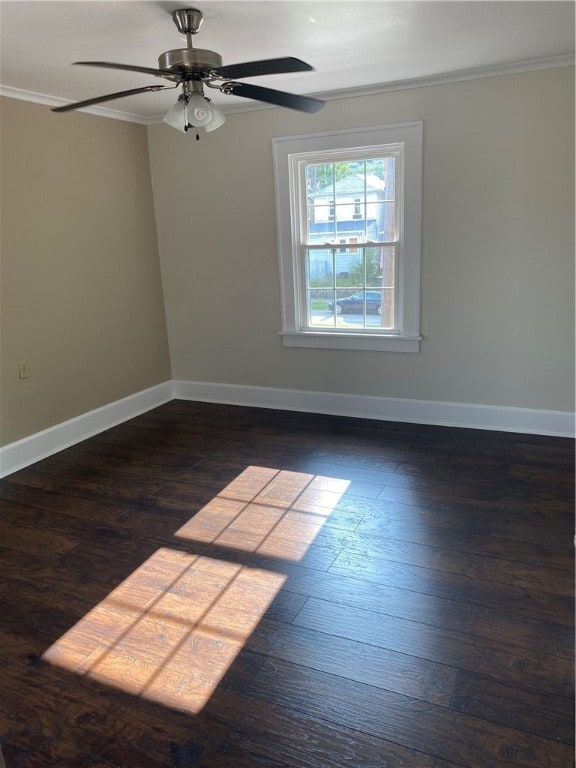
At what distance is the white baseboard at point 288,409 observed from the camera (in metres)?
3.80

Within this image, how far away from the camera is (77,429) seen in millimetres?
4141

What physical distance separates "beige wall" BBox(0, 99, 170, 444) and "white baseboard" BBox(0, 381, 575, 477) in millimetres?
99

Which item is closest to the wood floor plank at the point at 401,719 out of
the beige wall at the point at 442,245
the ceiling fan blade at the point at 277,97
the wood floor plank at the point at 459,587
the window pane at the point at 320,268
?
the wood floor plank at the point at 459,587

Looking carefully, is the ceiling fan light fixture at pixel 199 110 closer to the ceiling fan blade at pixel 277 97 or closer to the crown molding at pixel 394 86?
the ceiling fan blade at pixel 277 97

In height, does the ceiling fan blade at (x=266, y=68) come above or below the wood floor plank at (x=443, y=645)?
above

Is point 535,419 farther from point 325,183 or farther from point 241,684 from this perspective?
point 241,684

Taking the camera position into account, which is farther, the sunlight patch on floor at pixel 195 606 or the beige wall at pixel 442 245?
the beige wall at pixel 442 245

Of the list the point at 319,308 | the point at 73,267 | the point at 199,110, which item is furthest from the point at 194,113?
the point at 319,308

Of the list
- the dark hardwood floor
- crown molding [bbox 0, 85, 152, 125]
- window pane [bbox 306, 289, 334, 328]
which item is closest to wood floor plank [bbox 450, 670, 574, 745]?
the dark hardwood floor

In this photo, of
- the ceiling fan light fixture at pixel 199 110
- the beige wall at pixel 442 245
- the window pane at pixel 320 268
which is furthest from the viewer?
the window pane at pixel 320 268

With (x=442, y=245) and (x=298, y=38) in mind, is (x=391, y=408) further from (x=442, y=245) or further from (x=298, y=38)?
(x=298, y=38)

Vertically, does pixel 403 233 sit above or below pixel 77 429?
above

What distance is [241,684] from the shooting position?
1880 mm

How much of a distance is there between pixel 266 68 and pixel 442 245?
7.04 feet
